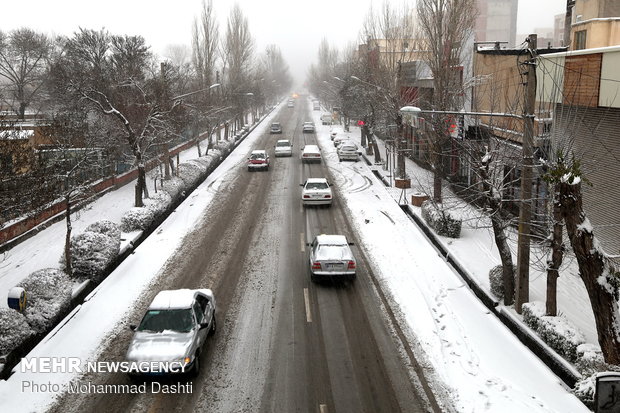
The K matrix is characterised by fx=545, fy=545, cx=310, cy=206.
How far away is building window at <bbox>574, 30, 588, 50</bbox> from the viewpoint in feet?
100

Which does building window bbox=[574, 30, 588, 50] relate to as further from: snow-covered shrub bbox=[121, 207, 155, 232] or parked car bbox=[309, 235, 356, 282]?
snow-covered shrub bbox=[121, 207, 155, 232]

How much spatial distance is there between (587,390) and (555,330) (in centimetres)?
220

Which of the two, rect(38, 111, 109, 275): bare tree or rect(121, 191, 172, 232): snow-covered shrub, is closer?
rect(38, 111, 109, 275): bare tree

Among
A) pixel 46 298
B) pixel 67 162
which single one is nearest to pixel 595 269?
pixel 46 298

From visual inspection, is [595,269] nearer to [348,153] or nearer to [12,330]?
[12,330]

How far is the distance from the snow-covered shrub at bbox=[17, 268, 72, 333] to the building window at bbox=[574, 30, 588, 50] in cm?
2918

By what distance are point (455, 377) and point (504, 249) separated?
4991mm

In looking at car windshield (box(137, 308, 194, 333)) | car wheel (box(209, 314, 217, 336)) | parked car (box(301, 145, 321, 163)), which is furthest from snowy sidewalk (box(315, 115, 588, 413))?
parked car (box(301, 145, 321, 163))

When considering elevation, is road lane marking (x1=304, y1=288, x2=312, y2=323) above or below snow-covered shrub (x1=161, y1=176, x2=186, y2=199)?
below

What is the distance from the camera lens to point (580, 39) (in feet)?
102

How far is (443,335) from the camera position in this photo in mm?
→ 14969

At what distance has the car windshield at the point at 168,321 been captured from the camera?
520 inches

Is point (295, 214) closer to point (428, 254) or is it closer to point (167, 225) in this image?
point (167, 225)

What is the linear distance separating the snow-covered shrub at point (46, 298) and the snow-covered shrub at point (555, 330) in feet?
42.8
